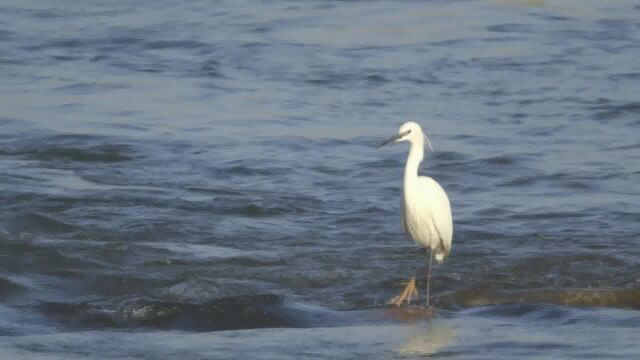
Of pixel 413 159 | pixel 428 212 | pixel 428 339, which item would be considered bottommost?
pixel 428 339

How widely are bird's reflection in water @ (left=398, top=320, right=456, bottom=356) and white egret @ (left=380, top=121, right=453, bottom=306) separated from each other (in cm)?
113

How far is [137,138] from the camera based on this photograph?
45.9ft

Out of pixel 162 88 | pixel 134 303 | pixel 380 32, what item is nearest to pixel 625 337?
pixel 134 303

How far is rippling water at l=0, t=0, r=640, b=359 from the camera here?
8.98 m

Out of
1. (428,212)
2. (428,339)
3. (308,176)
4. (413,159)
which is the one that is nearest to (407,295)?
(428,212)

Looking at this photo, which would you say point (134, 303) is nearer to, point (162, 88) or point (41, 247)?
point (41, 247)

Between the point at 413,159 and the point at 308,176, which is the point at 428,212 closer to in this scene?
the point at 413,159

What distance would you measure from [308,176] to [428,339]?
14.9 ft

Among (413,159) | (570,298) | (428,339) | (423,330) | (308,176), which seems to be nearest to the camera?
(428,339)

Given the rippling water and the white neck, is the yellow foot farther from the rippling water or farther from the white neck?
the white neck

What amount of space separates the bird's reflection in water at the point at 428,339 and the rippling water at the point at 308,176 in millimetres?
22

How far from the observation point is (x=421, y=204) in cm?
1030

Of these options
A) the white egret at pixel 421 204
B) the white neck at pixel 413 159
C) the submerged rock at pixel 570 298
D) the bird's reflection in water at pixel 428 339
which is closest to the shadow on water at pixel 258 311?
the submerged rock at pixel 570 298

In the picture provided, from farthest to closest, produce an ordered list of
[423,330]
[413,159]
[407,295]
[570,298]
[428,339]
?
1. [413,159]
2. [407,295]
3. [570,298]
4. [423,330]
5. [428,339]
